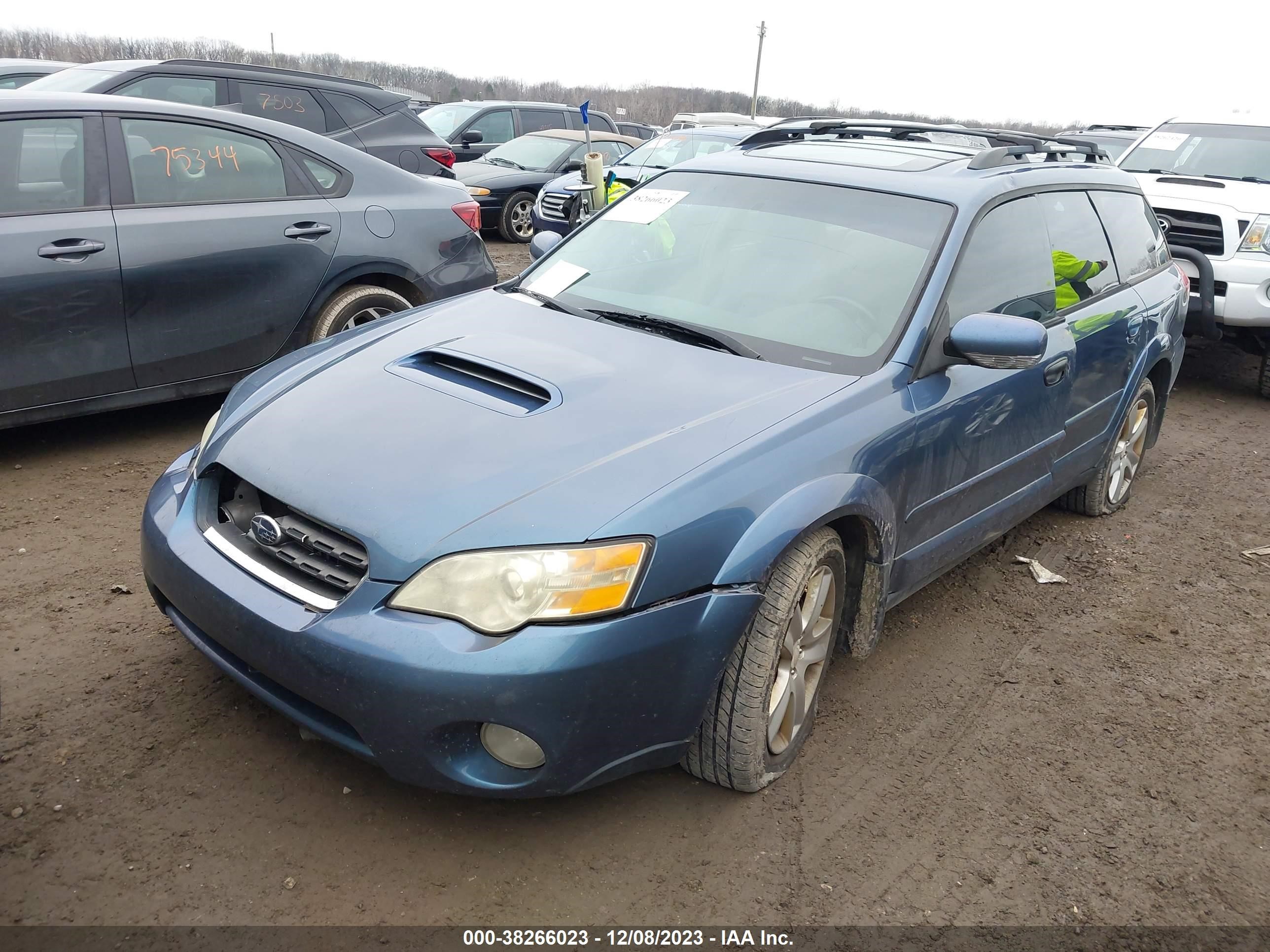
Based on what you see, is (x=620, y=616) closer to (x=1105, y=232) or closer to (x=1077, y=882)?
(x=1077, y=882)

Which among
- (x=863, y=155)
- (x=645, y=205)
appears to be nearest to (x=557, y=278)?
(x=645, y=205)

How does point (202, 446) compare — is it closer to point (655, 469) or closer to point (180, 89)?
point (655, 469)

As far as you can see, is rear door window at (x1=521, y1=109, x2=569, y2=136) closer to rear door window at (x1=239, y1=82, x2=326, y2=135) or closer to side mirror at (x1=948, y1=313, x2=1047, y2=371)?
rear door window at (x1=239, y1=82, x2=326, y2=135)

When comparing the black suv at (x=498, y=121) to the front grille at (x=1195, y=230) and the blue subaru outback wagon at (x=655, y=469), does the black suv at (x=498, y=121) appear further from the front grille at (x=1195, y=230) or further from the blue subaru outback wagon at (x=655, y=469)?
the blue subaru outback wagon at (x=655, y=469)

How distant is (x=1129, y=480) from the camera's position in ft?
17.0

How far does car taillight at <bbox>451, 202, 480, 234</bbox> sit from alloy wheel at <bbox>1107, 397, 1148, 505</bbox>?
3580mm

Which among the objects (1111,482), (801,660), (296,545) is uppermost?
(296,545)

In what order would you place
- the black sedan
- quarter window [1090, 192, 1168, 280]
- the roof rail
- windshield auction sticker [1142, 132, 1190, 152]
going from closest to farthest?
quarter window [1090, 192, 1168, 280] < the roof rail < windshield auction sticker [1142, 132, 1190, 152] < the black sedan

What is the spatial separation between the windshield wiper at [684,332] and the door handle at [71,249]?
94.7 inches

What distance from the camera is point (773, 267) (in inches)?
132

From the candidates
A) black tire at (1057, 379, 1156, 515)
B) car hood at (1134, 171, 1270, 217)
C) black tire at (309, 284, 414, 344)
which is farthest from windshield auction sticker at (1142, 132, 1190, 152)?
black tire at (309, 284, 414, 344)

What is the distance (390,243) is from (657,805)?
364 centimetres

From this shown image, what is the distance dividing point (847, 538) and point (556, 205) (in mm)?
9299

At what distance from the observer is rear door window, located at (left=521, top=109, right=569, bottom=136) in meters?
15.6
